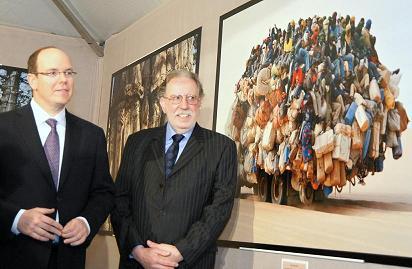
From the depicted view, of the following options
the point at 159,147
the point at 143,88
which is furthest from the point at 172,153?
the point at 143,88

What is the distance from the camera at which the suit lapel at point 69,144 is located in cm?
228

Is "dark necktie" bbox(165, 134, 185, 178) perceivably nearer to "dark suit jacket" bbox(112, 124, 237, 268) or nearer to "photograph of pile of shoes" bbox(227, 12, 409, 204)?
"dark suit jacket" bbox(112, 124, 237, 268)

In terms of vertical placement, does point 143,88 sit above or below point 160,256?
above

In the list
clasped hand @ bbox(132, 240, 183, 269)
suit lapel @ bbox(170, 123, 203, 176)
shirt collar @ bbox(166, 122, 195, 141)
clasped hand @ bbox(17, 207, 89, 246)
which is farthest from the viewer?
shirt collar @ bbox(166, 122, 195, 141)

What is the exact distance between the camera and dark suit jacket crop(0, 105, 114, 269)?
2170 mm

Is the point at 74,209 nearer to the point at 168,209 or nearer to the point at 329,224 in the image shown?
the point at 168,209

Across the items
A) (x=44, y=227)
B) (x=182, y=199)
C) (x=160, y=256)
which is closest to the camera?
(x=44, y=227)

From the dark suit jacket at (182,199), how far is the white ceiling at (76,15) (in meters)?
2.73

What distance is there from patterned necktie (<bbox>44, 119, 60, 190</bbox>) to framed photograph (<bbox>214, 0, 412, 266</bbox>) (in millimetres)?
1196

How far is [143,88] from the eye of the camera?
188 inches

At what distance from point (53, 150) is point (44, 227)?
0.35 meters

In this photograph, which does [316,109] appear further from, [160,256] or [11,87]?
[11,87]

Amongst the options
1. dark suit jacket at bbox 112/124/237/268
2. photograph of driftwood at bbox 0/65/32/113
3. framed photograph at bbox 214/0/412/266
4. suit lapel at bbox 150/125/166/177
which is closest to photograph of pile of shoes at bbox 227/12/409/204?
framed photograph at bbox 214/0/412/266

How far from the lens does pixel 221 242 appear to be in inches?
131
